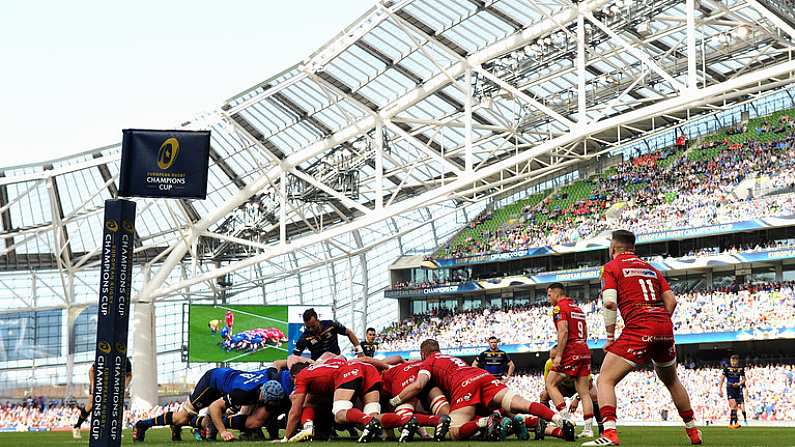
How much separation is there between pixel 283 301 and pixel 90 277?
12073mm

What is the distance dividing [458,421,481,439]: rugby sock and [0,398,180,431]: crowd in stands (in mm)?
20302

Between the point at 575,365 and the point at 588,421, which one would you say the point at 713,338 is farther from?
the point at 588,421

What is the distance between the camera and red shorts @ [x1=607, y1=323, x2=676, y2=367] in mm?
9206

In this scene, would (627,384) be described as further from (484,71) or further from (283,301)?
(283,301)

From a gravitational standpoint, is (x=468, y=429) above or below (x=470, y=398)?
below

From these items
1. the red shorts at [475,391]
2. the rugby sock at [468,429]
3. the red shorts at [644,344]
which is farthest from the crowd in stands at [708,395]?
the red shorts at [644,344]

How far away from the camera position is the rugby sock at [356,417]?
1077 cm

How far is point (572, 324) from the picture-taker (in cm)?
1238

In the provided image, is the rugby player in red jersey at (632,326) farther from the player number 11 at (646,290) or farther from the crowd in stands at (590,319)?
the crowd in stands at (590,319)

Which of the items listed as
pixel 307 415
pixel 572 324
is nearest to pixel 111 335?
pixel 307 415

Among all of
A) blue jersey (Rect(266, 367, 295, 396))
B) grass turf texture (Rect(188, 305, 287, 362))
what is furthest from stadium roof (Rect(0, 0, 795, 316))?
blue jersey (Rect(266, 367, 295, 396))

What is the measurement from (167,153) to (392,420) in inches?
157

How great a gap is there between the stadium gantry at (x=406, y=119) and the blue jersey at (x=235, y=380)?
1844cm

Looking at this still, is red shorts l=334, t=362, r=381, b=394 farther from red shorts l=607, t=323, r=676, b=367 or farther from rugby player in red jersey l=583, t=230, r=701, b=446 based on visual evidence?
red shorts l=607, t=323, r=676, b=367
